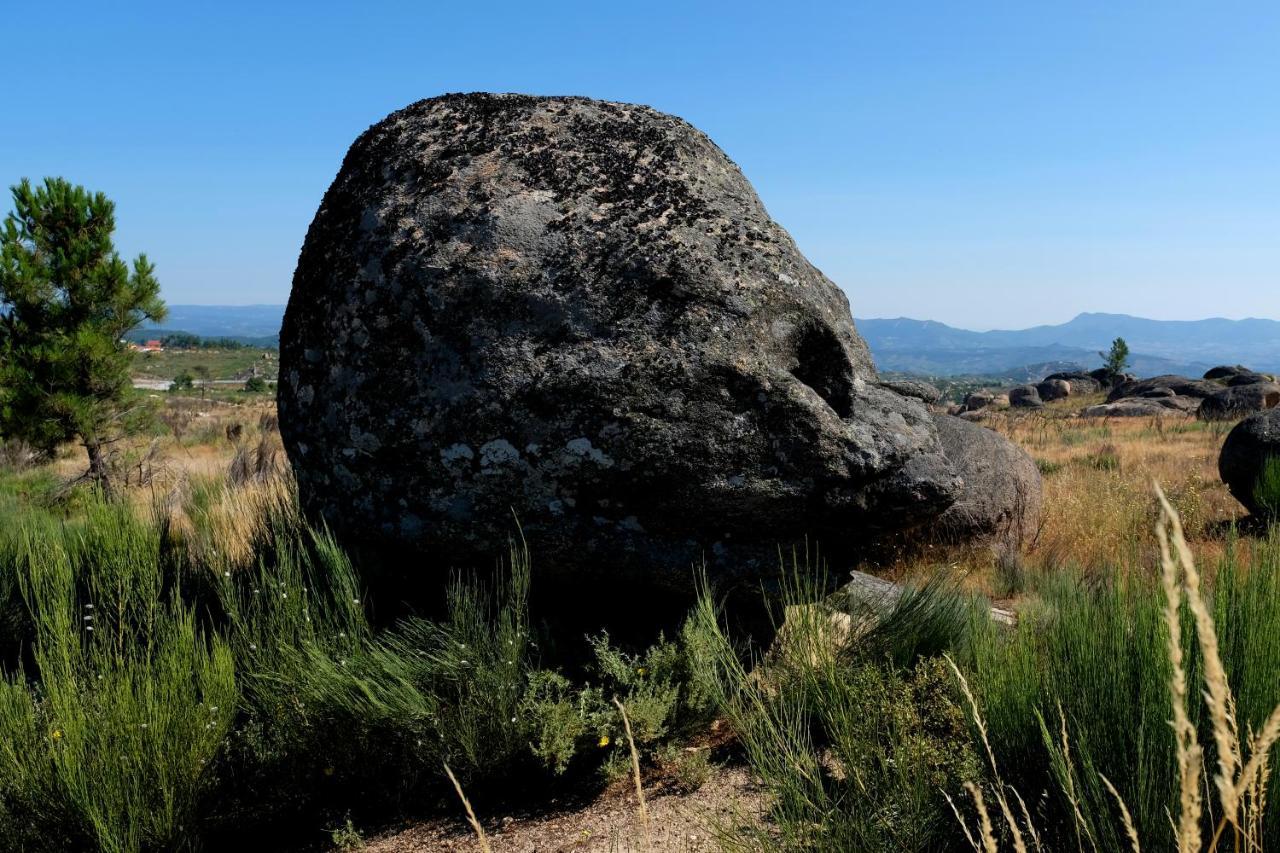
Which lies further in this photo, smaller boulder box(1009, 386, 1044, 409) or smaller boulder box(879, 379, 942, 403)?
smaller boulder box(1009, 386, 1044, 409)

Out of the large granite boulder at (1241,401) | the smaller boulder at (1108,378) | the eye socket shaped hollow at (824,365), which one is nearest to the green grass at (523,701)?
the eye socket shaped hollow at (824,365)

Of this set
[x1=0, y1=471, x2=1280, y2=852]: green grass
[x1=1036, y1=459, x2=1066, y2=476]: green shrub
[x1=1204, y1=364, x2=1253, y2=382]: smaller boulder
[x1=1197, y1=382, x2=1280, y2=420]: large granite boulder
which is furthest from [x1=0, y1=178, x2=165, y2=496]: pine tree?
[x1=1204, y1=364, x2=1253, y2=382]: smaller boulder

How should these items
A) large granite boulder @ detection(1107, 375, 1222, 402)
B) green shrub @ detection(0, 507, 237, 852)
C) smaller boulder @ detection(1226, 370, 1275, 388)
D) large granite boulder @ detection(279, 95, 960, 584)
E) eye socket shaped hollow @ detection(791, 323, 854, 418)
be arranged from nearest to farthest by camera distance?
green shrub @ detection(0, 507, 237, 852), large granite boulder @ detection(279, 95, 960, 584), eye socket shaped hollow @ detection(791, 323, 854, 418), large granite boulder @ detection(1107, 375, 1222, 402), smaller boulder @ detection(1226, 370, 1275, 388)

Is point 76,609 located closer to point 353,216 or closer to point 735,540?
point 353,216

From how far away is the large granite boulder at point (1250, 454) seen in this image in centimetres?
924

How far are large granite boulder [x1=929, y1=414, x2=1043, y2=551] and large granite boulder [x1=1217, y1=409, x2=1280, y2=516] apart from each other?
2780mm

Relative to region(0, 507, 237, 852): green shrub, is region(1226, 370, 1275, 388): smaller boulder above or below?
above

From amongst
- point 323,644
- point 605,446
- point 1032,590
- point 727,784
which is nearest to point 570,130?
point 605,446

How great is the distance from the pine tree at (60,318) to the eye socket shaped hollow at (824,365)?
994cm

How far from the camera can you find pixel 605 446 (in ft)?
11.9

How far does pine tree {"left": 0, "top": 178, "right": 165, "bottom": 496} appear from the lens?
34.5ft

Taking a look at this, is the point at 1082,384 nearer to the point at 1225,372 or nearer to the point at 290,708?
the point at 1225,372

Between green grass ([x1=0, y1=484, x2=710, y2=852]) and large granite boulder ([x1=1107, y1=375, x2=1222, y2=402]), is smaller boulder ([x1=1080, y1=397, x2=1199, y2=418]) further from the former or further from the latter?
green grass ([x1=0, y1=484, x2=710, y2=852])

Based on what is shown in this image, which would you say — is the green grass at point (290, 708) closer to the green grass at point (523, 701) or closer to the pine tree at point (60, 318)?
the green grass at point (523, 701)
